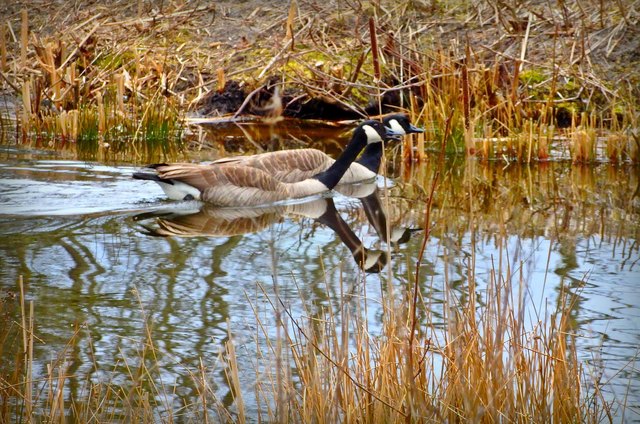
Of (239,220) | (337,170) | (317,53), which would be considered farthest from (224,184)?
(317,53)

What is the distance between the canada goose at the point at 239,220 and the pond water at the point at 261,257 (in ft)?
0.09

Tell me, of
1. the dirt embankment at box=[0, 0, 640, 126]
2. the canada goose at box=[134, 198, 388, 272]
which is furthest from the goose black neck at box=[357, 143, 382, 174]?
the canada goose at box=[134, 198, 388, 272]

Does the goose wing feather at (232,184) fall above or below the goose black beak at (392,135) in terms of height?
below

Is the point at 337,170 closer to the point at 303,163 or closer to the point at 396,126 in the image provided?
the point at 303,163

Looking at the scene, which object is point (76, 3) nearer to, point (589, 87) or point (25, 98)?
point (25, 98)

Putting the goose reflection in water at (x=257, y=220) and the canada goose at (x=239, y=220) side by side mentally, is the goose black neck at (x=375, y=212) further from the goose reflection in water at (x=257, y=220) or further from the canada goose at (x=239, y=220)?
the canada goose at (x=239, y=220)

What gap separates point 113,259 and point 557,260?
322 centimetres

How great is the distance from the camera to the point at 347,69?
16031mm

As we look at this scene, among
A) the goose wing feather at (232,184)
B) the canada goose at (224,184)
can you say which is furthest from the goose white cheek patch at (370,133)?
the goose wing feather at (232,184)

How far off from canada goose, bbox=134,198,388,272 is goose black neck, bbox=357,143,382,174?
167 cm

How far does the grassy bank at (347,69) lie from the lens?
12.5 meters

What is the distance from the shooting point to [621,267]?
682 cm

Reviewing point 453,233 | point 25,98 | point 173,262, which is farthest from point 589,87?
point 173,262

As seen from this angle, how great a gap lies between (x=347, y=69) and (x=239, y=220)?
7.56 meters
